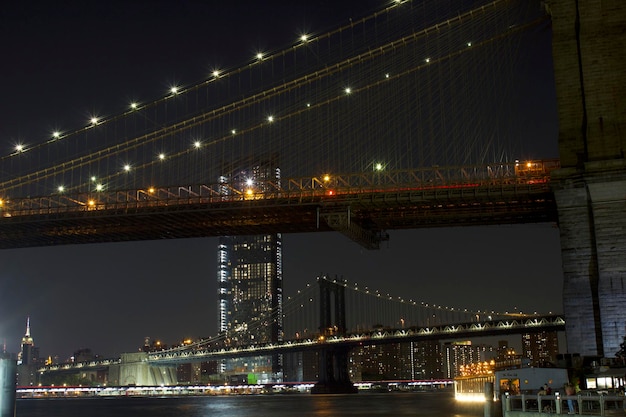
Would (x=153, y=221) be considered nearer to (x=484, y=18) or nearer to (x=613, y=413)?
→ (x=484, y=18)

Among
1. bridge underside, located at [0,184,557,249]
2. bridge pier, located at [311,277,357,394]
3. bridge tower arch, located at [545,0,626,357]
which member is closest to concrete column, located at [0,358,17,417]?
bridge tower arch, located at [545,0,626,357]

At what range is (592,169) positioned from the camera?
4484cm

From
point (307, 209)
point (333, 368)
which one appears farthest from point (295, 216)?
point (333, 368)

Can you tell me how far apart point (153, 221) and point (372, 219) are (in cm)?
1547

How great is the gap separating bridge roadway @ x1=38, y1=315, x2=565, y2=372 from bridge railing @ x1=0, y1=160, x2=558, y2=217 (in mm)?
45587

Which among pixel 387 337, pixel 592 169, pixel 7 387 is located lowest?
pixel 7 387

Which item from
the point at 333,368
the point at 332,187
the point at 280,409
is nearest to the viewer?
the point at 332,187

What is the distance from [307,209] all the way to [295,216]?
256 centimetres

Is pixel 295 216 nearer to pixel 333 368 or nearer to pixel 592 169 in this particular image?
pixel 592 169

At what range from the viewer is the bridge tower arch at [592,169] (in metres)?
43.8

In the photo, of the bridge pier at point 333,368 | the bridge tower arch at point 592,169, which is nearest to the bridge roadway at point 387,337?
the bridge pier at point 333,368

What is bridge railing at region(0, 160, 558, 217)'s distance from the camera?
5366 cm

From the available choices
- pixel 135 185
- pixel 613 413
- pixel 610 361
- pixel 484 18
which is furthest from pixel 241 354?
pixel 613 413

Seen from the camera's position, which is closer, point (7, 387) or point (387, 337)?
point (7, 387)
